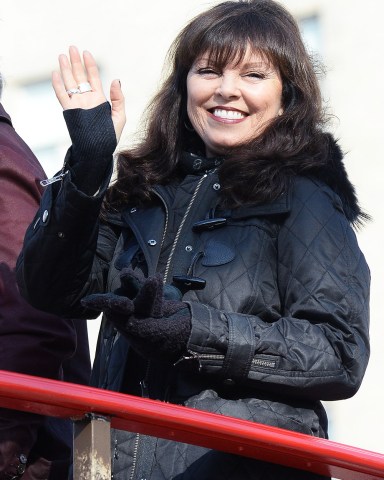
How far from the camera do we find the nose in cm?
348

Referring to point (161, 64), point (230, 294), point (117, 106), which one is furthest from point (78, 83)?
point (161, 64)

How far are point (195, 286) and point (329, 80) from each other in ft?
21.1

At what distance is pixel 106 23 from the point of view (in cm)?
1045

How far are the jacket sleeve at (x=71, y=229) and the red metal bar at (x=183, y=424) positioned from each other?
2.51 feet

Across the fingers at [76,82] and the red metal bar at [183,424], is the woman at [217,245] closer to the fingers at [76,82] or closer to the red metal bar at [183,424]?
the fingers at [76,82]

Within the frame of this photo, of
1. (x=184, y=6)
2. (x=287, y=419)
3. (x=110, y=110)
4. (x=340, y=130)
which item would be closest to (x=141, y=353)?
(x=287, y=419)

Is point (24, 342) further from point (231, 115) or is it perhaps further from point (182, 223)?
point (231, 115)

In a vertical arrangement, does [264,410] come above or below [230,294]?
below

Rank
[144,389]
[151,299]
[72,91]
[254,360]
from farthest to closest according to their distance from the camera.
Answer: [72,91]
[144,389]
[254,360]
[151,299]

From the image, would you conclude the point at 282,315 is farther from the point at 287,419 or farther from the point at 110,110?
the point at 110,110

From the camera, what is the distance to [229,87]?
3482 mm

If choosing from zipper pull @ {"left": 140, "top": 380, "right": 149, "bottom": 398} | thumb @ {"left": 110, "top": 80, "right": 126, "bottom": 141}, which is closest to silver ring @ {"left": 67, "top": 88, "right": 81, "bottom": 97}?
thumb @ {"left": 110, "top": 80, "right": 126, "bottom": 141}

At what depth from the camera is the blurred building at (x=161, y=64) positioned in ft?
28.8

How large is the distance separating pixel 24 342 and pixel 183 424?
1.04 meters
